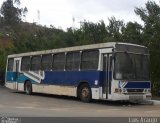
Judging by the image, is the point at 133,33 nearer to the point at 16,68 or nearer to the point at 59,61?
the point at 59,61

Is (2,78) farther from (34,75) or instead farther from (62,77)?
(62,77)

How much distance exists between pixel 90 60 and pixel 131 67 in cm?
248

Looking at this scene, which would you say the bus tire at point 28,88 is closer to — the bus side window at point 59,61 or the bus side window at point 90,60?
the bus side window at point 59,61

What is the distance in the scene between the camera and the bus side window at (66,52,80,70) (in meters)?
24.4

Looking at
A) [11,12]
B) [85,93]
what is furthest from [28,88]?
[11,12]

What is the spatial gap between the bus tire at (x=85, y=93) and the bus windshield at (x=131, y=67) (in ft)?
7.25

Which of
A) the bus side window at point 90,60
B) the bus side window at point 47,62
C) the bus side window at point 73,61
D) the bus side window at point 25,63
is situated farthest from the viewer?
the bus side window at point 25,63

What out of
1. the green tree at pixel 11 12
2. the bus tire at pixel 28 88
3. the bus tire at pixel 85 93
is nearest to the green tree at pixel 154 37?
the bus tire at pixel 85 93

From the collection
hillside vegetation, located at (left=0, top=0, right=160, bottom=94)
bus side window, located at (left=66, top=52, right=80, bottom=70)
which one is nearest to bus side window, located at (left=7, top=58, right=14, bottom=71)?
hillside vegetation, located at (left=0, top=0, right=160, bottom=94)

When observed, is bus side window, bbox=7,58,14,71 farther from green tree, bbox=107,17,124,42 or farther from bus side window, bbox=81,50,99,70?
bus side window, bbox=81,50,99,70

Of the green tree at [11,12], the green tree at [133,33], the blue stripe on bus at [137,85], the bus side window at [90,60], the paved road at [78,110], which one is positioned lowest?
the paved road at [78,110]

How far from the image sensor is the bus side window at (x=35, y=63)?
94.5ft

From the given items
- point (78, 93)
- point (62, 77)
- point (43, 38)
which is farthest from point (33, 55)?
point (43, 38)

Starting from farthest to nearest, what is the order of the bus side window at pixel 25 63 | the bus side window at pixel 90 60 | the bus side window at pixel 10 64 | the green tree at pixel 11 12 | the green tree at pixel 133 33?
1. the green tree at pixel 11 12
2. the bus side window at pixel 10 64
3. the bus side window at pixel 25 63
4. the green tree at pixel 133 33
5. the bus side window at pixel 90 60
